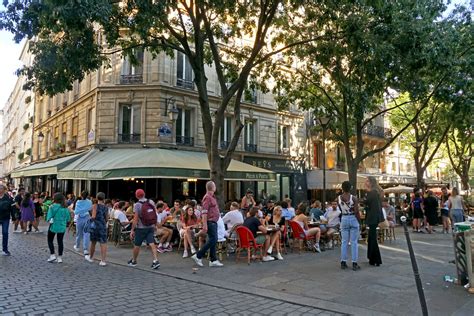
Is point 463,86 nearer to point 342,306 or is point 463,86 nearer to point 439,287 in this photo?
point 439,287

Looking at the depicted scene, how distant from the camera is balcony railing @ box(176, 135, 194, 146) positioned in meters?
18.8

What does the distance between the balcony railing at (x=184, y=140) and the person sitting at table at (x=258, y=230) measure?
404 inches

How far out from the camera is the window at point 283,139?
2488cm

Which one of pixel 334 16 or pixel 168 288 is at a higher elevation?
pixel 334 16

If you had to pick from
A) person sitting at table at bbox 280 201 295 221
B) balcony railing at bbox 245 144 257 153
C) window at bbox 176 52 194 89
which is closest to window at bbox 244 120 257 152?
balcony railing at bbox 245 144 257 153

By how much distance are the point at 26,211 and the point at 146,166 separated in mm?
5134

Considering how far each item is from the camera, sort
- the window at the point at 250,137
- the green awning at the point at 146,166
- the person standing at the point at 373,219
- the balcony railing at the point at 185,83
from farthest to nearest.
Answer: the window at the point at 250,137, the balcony railing at the point at 185,83, the green awning at the point at 146,166, the person standing at the point at 373,219

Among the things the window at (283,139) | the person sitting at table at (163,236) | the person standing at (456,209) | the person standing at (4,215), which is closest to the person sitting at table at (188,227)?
the person sitting at table at (163,236)

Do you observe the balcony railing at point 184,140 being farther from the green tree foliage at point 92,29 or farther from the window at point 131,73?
the green tree foliage at point 92,29

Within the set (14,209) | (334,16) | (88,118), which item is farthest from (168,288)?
(88,118)

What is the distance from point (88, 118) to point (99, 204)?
12.4 metres

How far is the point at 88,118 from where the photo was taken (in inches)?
788

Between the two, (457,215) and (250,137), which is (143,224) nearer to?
(457,215)

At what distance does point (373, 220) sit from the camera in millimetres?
8281
